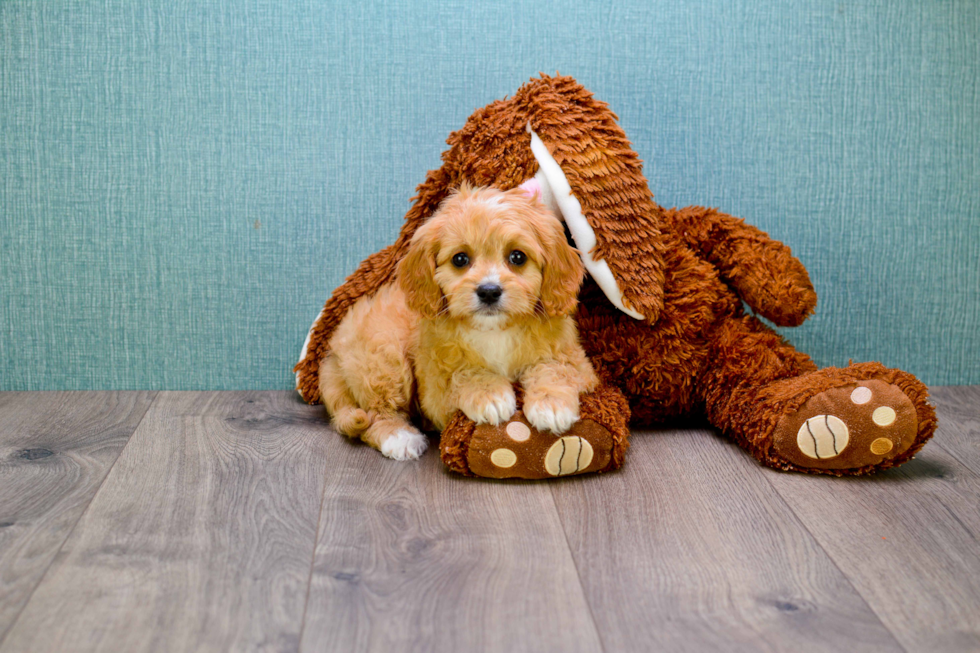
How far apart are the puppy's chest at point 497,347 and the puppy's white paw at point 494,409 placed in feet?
0.27

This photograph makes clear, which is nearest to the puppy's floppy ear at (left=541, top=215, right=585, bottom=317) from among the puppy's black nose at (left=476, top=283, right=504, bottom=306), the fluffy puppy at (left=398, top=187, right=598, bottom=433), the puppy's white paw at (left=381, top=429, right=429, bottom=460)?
the fluffy puppy at (left=398, top=187, right=598, bottom=433)

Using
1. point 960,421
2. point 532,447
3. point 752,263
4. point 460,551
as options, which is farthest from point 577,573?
point 960,421

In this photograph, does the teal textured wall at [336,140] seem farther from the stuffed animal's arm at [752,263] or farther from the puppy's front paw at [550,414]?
the puppy's front paw at [550,414]

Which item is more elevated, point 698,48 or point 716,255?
point 698,48

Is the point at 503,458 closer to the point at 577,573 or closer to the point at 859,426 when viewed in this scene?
the point at 577,573

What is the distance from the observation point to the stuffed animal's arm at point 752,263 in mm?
1779

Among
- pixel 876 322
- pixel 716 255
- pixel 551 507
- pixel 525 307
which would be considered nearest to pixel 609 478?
pixel 551 507

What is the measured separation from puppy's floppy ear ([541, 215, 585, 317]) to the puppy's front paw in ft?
0.54

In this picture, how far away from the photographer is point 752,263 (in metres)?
1.80

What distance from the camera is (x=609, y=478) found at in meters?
1.58

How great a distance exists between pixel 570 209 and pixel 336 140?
2.27 ft

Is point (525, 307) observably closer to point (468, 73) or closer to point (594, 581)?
point (594, 581)

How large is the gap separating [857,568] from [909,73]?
1.36 metres

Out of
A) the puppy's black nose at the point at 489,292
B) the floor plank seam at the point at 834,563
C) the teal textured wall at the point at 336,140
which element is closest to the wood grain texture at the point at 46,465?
the teal textured wall at the point at 336,140
